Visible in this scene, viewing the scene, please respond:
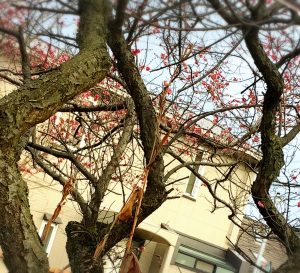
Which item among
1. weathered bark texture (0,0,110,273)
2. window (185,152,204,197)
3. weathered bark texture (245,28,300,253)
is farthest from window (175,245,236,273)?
weathered bark texture (0,0,110,273)

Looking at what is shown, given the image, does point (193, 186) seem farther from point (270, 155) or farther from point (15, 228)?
point (15, 228)

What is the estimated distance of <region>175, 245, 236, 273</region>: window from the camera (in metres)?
12.9

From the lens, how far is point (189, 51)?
433cm

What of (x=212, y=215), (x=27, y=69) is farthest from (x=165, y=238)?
(x=27, y=69)

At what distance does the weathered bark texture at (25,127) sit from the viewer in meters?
2.49

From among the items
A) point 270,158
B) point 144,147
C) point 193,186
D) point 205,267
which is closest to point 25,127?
point 144,147

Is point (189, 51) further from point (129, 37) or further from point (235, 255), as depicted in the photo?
point (235, 255)

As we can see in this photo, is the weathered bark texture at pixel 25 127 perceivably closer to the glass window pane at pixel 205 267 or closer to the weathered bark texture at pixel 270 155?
the weathered bark texture at pixel 270 155

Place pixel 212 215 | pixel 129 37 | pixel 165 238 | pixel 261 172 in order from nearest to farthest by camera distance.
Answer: pixel 129 37 < pixel 261 172 < pixel 165 238 < pixel 212 215

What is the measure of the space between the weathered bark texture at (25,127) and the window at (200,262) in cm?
1066

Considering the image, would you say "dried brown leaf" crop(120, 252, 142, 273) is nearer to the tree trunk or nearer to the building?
the tree trunk

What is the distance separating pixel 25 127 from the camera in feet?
8.77

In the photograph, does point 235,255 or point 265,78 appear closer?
point 265,78

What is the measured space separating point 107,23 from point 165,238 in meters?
9.82
